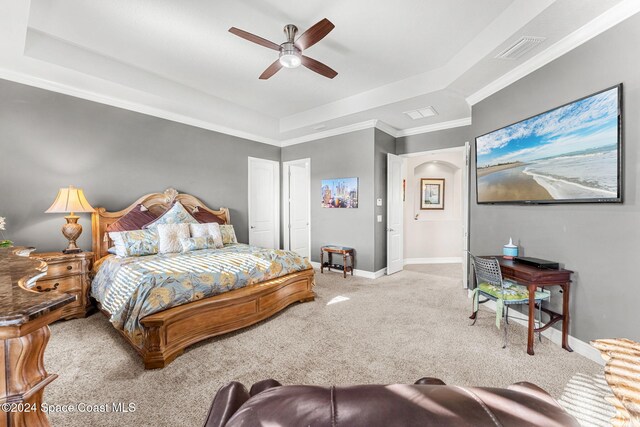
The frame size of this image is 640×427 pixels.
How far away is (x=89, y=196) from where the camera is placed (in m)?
3.72

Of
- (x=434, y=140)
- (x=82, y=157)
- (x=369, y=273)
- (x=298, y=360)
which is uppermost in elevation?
(x=434, y=140)

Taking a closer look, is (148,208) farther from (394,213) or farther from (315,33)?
(394,213)

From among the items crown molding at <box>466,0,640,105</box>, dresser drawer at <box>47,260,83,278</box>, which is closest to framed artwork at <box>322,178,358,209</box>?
crown molding at <box>466,0,640,105</box>

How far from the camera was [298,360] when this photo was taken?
2.37 m

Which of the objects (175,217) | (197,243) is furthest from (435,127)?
(175,217)

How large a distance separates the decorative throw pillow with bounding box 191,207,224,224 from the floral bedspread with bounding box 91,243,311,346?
1.12 metres

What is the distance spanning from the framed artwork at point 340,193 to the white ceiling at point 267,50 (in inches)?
50.2

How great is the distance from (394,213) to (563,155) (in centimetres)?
309

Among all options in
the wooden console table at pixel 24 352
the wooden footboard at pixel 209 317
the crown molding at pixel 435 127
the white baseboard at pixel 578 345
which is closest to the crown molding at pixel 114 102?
the crown molding at pixel 435 127

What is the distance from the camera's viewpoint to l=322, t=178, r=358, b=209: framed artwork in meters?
5.31

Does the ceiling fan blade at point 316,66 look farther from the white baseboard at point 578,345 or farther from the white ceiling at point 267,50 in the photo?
the white baseboard at point 578,345

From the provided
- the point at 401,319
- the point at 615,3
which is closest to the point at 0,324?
the point at 401,319

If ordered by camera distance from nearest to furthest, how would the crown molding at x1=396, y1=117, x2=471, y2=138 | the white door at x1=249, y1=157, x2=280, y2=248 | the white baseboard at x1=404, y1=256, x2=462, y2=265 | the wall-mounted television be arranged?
the wall-mounted television < the crown molding at x1=396, y1=117, x2=471, y2=138 < the white door at x1=249, y1=157, x2=280, y2=248 < the white baseboard at x1=404, y1=256, x2=462, y2=265

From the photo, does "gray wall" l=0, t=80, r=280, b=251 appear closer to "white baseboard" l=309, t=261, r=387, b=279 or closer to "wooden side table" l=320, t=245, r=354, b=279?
"wooden side table" l=320, t=245, r=354, b=279
